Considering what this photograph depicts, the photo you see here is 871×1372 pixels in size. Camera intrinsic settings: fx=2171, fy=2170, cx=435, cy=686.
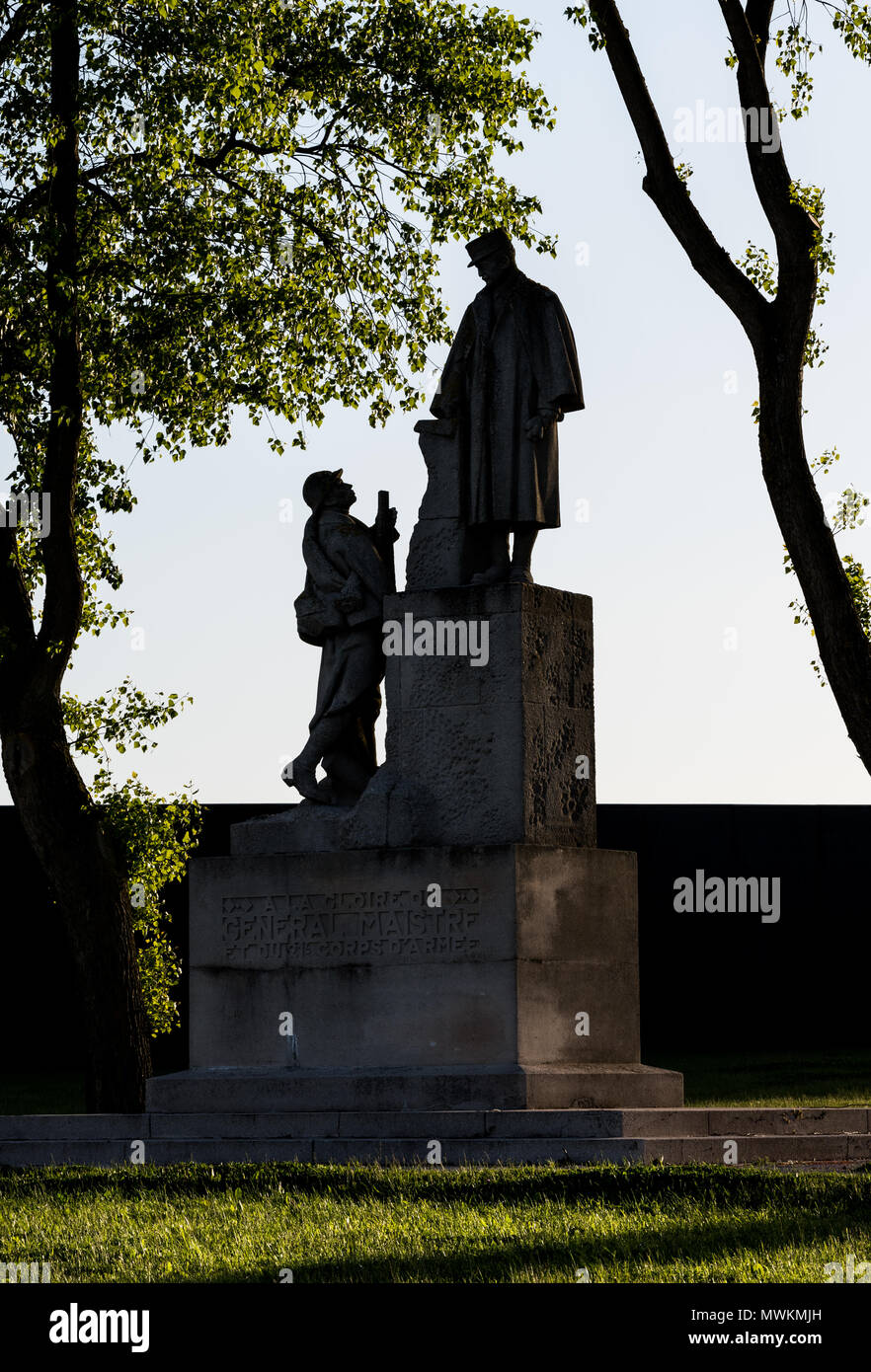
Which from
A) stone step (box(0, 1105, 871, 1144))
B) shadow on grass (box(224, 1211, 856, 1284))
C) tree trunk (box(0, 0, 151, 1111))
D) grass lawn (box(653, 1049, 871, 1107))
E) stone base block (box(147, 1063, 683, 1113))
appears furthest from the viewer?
grass lawn (box(653, 1049, 871, 1107))

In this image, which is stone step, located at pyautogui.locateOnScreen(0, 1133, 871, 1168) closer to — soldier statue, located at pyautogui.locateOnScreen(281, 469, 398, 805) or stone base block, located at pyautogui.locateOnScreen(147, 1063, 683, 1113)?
stone base block, located at pyautogui.locateOnScreen(147, 1063, 683, 1113)

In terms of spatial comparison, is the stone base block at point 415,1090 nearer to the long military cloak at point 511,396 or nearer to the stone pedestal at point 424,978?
the stone pedestal at point 424,978

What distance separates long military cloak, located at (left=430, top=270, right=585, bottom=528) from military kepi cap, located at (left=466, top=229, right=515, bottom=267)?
0.65 ft

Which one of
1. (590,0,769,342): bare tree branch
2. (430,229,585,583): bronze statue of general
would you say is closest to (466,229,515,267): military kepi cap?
(430,229,585,583): bronze statue of general

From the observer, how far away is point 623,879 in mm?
14016

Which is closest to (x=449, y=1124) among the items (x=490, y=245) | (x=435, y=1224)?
(x=435, y=1224)

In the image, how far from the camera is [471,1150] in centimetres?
1191

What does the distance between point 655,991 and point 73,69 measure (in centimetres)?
1528

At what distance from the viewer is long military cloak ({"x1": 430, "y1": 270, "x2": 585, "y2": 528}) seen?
1416 centimetres

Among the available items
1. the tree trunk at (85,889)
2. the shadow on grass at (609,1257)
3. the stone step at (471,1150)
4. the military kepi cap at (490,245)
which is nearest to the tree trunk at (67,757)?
the tree trunk at (85,889)

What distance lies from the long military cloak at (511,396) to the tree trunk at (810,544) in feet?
4.98

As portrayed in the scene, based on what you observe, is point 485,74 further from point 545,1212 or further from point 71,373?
point 545,1212

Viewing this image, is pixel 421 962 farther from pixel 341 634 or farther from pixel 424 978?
pixel 341 634

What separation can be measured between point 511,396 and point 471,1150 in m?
5.06
